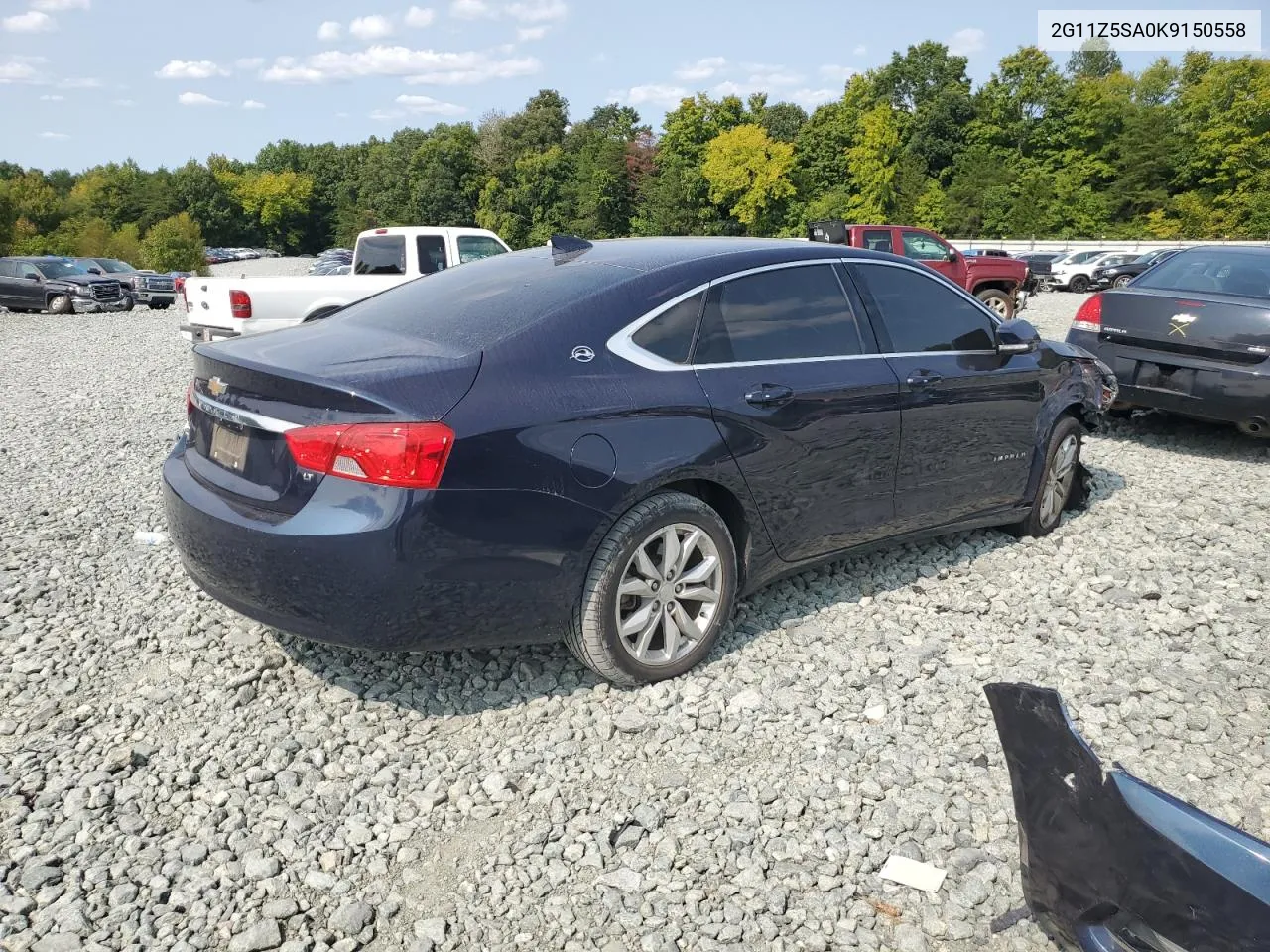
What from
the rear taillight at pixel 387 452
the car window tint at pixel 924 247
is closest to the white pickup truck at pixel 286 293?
the rear taillight at pixel 387 452

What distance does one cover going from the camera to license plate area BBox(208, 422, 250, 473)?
3.45 m

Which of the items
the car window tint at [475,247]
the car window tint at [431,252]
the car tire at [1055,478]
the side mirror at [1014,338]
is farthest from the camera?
the car window tint at [475,247]

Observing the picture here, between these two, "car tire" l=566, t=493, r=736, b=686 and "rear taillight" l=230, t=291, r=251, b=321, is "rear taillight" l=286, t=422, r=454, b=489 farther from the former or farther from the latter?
"rear taillight" l=230, t=291, r=251, b=321

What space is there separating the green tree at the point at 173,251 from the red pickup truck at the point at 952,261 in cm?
3878

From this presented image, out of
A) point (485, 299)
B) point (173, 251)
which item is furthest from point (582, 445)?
point (173, 251)

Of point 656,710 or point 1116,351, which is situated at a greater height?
point 1116,351

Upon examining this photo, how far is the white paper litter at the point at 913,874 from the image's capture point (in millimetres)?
2781

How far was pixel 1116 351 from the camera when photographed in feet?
26.2

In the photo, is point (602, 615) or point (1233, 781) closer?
point (1233, 781)

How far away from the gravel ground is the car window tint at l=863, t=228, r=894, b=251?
1217cm

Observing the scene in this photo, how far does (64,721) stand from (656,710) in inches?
84.2

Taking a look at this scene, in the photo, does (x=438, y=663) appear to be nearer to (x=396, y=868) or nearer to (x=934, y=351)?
(x=396, y=868)

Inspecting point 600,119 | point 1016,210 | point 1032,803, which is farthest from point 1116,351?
point 600,119

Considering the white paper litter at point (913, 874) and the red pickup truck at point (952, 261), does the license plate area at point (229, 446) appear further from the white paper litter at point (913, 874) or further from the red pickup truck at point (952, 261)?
the red pickup truck at point (952, 261)
